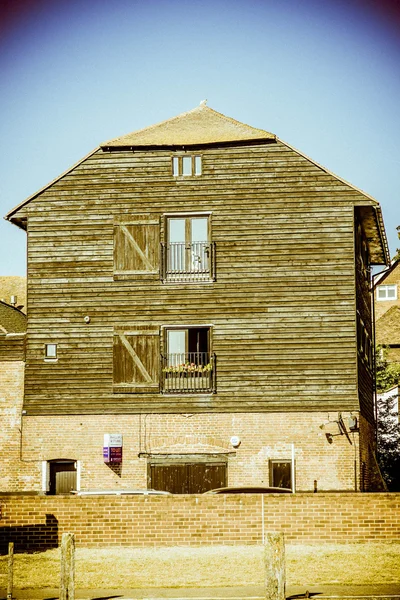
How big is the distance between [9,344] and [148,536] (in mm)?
12514

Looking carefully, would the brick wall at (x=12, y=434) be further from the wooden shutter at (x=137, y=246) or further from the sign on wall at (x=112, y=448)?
the wooden shutter at (x=137, y=246)

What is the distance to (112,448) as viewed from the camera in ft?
96.8

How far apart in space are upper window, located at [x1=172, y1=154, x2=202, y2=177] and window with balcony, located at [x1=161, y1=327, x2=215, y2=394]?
4.93m

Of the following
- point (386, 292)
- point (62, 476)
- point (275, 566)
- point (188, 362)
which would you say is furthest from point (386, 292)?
point (275, 566)

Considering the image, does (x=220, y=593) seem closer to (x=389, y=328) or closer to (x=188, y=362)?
(x=188, y=362)

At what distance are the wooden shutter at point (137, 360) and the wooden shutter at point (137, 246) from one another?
71.9 inches

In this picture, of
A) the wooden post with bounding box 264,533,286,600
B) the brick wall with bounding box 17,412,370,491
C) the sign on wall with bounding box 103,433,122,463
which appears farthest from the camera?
the sign on wall with bounding box 103,433,122,463

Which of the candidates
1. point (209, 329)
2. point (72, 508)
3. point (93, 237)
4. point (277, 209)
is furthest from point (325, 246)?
point (72, 508)

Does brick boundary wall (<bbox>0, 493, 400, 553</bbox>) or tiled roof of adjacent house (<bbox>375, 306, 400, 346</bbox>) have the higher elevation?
tiled roof of adjacent house (<bbox>375, 306, 400, 346</bbox>)

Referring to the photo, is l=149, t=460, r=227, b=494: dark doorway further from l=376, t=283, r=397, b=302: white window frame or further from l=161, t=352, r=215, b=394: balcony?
l=376, t=283, r=397, b=302: white window frame

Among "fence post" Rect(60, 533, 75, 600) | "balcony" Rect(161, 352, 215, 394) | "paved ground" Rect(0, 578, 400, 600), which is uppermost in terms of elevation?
"balcony" Rect(161, 352, 215, 394)

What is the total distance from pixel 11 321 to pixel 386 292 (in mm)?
29274

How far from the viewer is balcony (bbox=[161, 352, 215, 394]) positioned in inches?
1171

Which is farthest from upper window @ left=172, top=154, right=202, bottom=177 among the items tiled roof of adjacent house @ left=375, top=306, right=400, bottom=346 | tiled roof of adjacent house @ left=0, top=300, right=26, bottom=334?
tiled roof of adjacent house @ left=375, top=306, right=400, bottom=346
